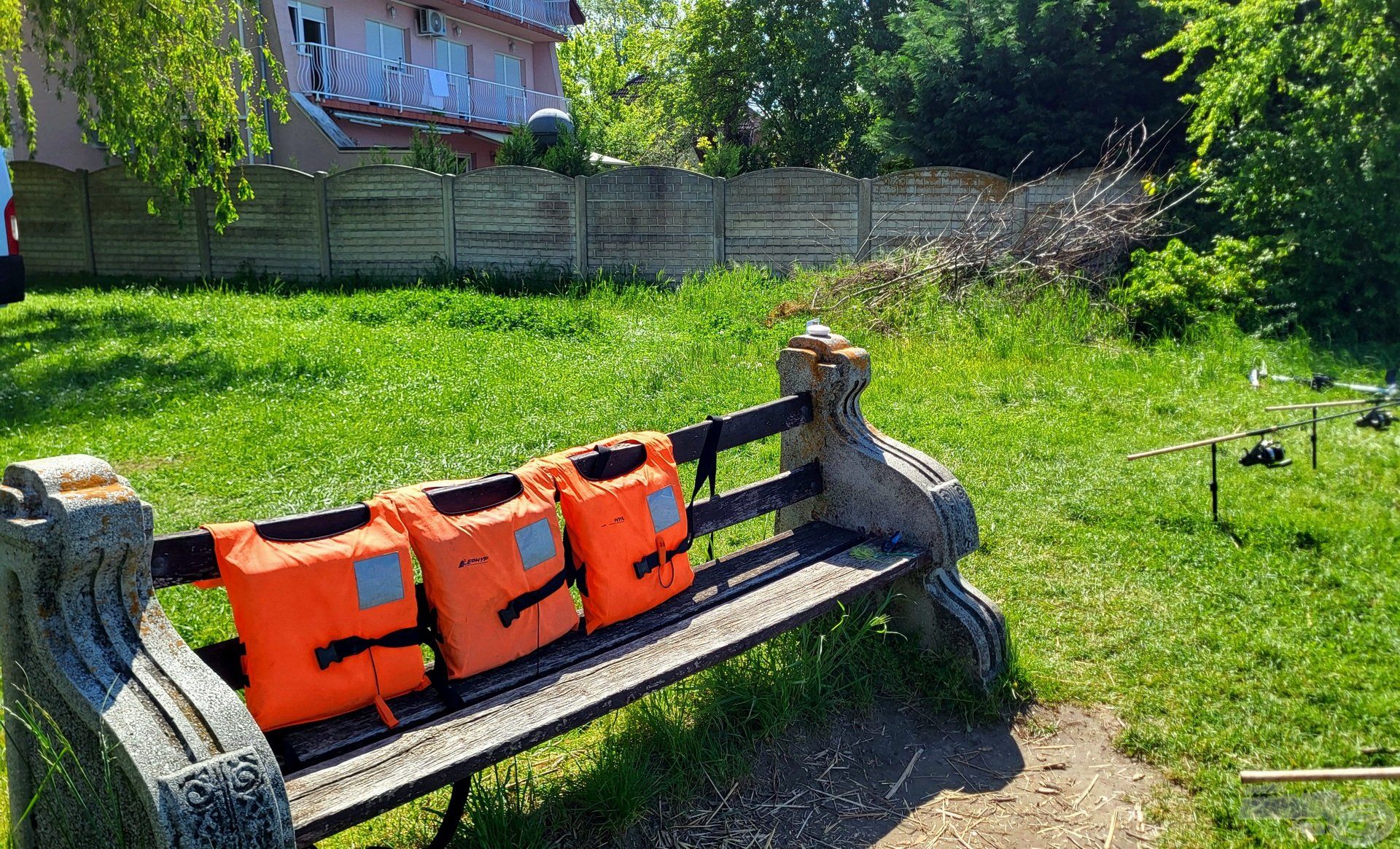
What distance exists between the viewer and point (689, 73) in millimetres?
31688

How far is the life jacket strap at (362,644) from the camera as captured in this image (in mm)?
2822

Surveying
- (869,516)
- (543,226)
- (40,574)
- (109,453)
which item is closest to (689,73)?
(543,226)

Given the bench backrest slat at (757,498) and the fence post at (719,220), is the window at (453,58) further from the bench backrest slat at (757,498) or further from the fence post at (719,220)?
the bench backrest slat at (757,498)

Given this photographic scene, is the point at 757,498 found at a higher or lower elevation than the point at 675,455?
lower

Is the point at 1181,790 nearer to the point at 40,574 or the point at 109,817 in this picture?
the point at 109,817

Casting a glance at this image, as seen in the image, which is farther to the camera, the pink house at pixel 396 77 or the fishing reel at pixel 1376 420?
the pink house at pixel 396 77

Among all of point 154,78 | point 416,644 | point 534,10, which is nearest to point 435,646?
point 416,644

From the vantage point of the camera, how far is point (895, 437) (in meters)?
7.42

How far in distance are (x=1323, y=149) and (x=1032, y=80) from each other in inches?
229

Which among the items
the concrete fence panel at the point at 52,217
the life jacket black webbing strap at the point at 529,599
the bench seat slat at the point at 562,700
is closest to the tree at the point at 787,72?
the concrete fence panel at the point at 52,217

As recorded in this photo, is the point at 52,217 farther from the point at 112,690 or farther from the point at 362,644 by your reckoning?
the point at 112,690

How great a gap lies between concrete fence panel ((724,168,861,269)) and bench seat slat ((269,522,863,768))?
10.8 meters

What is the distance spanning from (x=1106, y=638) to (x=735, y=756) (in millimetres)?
1884

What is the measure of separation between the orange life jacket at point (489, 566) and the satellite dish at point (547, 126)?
19.4 meters
